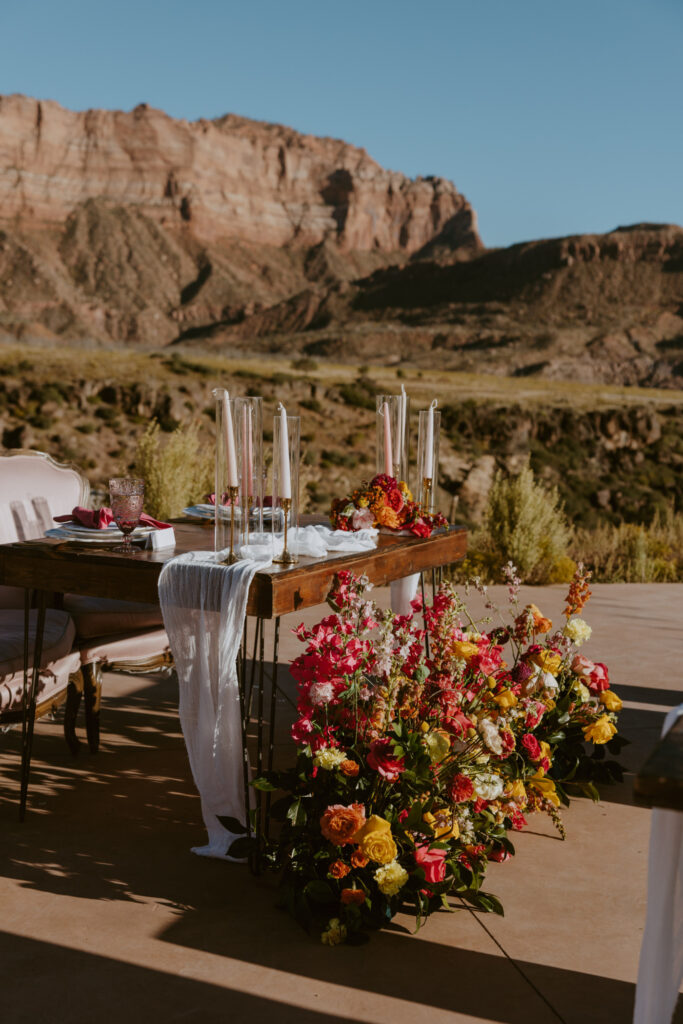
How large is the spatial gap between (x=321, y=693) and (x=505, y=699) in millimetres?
561

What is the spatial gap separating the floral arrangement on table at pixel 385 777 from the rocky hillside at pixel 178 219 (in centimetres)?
6034

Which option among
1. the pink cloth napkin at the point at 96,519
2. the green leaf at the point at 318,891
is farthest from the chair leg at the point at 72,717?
the green leaf at the point at 318,891

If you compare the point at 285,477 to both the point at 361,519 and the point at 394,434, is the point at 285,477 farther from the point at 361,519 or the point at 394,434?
the point at 394,434

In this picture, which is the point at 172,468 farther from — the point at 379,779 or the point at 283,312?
the point at 283,312

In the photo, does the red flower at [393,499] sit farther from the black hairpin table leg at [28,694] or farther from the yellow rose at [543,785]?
the black hairpin table leg at [28,694]

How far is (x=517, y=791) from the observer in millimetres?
2586

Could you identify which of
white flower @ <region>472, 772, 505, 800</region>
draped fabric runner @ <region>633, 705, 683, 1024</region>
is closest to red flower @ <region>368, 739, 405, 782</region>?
white flower @ <region>472, 772, 505, 800</region>

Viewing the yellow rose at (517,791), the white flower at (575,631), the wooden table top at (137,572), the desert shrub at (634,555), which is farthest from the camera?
the desert shrub at (634,555)

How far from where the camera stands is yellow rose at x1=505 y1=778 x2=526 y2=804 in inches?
102

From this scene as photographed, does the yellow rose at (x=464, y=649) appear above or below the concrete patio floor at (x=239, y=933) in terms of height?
above

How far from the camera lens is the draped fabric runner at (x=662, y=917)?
149 centimetres

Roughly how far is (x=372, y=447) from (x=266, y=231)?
66314 mm

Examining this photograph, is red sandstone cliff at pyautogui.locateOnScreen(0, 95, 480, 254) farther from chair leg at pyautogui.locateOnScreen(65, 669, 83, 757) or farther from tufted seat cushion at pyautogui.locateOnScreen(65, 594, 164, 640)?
chair leg at pyautogui.locateOnScreen(65, 669, 83, 757)

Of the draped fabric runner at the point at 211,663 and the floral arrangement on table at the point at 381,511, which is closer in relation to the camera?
the draped fabric runner at the point at 211,663
